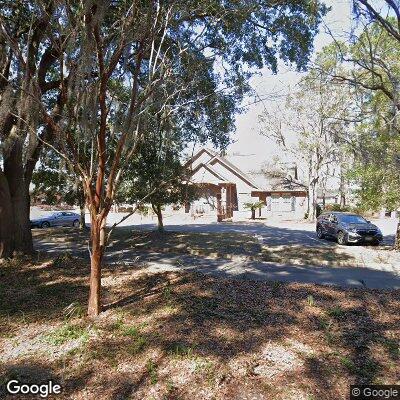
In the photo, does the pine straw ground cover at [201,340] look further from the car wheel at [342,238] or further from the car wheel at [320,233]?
the car wheel at [320,233]

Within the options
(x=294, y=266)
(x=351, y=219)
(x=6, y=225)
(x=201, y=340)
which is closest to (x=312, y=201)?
(x=351, y=219)

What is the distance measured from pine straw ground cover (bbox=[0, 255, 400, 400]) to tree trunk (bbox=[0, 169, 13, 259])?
2773mm

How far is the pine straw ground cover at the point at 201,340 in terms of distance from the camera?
490cm

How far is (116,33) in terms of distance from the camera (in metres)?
7.08

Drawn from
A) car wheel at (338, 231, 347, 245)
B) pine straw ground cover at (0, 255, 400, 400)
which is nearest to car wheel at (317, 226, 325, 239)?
car wheel at (338, 231, 347, 245)

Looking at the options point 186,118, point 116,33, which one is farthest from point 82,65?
point 186,118

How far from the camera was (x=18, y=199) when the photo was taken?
11.7 meters

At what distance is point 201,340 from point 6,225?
Result: 8384 mm

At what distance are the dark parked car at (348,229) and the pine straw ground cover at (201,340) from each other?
29.6 feet

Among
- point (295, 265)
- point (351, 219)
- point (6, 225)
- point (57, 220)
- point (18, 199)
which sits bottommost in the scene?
point (295, 265)

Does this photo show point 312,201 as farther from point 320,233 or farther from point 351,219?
point 351,219

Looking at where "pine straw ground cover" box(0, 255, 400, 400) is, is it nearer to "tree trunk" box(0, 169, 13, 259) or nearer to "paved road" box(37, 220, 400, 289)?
"paved road" box(37, 220, 400, 289)

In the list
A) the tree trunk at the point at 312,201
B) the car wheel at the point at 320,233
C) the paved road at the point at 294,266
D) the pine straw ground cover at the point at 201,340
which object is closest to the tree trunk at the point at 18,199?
the paved road at the point at 294,266

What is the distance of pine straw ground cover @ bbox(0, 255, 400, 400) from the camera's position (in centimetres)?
490
